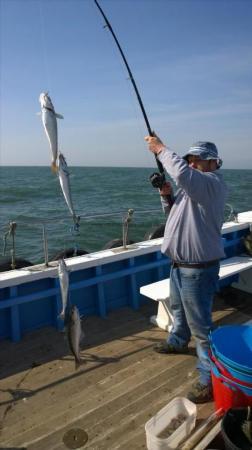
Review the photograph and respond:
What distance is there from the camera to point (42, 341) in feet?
14.6

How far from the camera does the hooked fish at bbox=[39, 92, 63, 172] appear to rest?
277cm

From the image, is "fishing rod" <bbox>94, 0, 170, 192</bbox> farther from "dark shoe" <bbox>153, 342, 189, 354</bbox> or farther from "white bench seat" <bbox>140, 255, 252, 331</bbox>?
"dark shoe" <bbox>153, 342, 189, 354</bbox>

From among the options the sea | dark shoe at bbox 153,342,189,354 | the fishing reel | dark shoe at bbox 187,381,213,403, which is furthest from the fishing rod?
dark shoe at bbox 187,381,213,403

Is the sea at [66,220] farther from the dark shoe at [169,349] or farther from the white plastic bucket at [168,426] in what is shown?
the white plastic bucket at [168,426]

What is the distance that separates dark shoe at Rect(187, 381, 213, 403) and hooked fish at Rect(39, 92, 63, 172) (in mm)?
2174

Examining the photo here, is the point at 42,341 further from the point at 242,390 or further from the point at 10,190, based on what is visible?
the point at 10,190

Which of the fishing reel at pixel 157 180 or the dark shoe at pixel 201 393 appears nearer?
the dark shoe at pixel 201 393

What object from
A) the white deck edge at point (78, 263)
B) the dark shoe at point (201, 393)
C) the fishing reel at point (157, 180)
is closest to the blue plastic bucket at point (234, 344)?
the dark shoe at point (201, 393)

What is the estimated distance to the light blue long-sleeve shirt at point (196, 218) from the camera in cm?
298

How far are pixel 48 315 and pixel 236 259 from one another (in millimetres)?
2931

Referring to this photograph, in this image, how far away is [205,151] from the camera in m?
3.17

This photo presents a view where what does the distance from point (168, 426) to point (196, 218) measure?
161 cm

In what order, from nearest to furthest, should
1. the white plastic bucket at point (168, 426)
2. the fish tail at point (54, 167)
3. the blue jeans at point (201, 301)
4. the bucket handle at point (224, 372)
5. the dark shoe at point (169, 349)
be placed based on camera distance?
1. the white plastic bucket at point (168, 426)
2. the bucket handle at point (224, 372)
3. the fish tail at point (54, 167)
4. the blue jeans at point (201, 301)
5. the dark shoe at point (169, 349)

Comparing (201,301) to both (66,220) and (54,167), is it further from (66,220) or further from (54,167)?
(66,220)
